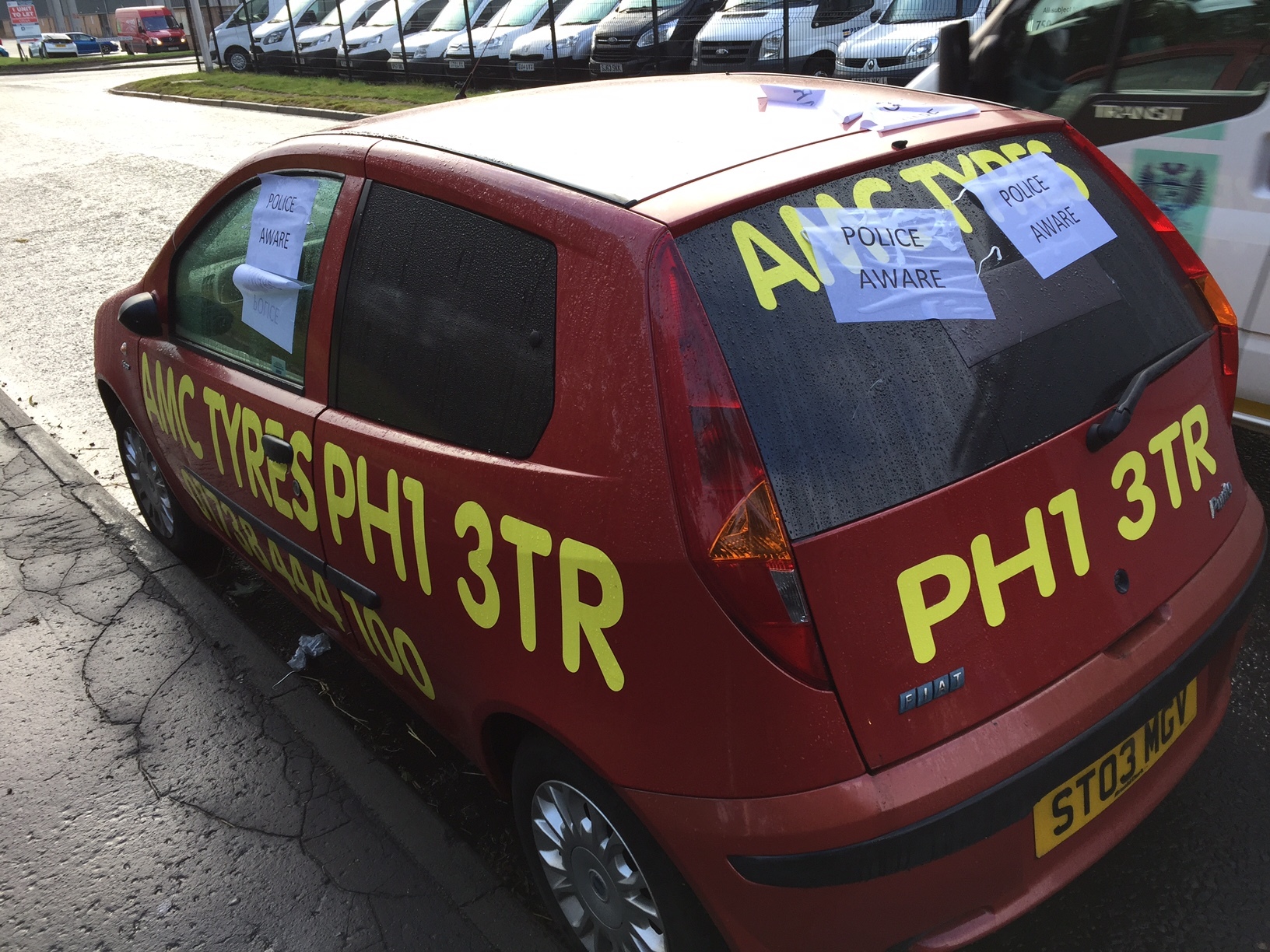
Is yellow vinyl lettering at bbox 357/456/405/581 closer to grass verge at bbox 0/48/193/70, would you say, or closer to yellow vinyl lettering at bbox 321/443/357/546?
yellow vinyl lettering at bbox 321/443/357/546

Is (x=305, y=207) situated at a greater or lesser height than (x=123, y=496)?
greater

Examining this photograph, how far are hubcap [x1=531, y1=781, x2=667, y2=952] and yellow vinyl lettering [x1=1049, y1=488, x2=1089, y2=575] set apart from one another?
93 centimetres

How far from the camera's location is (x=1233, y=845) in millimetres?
2318

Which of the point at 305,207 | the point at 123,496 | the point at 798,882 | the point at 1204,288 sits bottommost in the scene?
the point at 123,496

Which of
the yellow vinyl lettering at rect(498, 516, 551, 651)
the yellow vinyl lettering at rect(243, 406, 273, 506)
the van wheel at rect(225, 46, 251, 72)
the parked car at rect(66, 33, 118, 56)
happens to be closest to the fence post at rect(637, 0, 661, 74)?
the yellow vinyl lettering at rect(243, 406, 273, 506)

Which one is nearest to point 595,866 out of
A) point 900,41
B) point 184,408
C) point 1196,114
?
point 184,408

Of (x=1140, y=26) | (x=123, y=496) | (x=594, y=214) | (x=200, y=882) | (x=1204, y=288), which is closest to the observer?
(x=594, y=214)

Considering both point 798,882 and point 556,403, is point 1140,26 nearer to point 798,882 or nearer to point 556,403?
point 556,403

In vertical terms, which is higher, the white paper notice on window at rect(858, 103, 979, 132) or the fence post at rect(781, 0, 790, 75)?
the white paper notice on window at rect(858, 103, 979, 132)

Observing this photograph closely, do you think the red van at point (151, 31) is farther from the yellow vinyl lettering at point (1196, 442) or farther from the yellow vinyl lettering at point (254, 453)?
the yellow vinyl lettering at point (1196, 442)

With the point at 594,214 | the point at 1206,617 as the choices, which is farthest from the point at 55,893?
the point at 1206,617

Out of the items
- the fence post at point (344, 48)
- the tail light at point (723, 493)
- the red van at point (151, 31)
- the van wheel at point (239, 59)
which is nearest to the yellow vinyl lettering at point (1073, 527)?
the tail light at point (723, 493)

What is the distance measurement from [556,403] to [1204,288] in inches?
56.6

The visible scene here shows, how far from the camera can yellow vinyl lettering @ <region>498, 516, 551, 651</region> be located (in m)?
1.80
